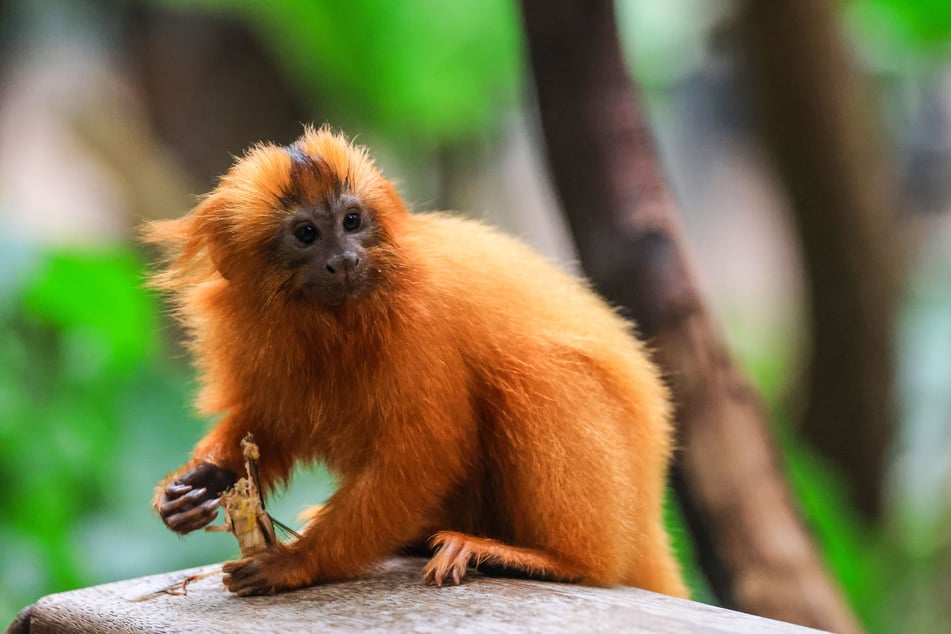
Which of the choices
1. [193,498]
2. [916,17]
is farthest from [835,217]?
[193,498]

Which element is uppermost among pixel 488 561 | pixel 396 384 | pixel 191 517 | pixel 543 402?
pixel 396 384

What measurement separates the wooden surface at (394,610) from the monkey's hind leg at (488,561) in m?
0.04

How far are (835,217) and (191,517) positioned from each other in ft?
13.2

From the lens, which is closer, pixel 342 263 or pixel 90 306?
pixel 342 263

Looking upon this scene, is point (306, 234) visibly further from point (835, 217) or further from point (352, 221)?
point (835, 217)

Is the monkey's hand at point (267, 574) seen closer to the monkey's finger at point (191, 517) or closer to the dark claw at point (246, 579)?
the dark claw at point (246, 579)

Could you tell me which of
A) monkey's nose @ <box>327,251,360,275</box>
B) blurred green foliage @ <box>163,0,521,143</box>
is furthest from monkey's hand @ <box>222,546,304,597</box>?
blurred green foliage @ <box>163,0,521,143</box>

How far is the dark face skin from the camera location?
6.87ft

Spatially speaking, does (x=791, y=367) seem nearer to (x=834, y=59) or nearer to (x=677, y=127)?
(x=834, y=59)

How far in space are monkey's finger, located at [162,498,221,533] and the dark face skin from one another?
1.83 ft

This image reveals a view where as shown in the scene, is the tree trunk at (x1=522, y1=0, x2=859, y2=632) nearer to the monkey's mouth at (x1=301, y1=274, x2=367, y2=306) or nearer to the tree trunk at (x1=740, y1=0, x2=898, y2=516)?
the monkey's mouth at (x1=301, y1=274, x2=367, y2=306)

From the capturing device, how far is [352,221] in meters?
2.14

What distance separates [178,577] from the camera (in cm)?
243

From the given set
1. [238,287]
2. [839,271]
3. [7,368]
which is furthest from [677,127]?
[238,287]
